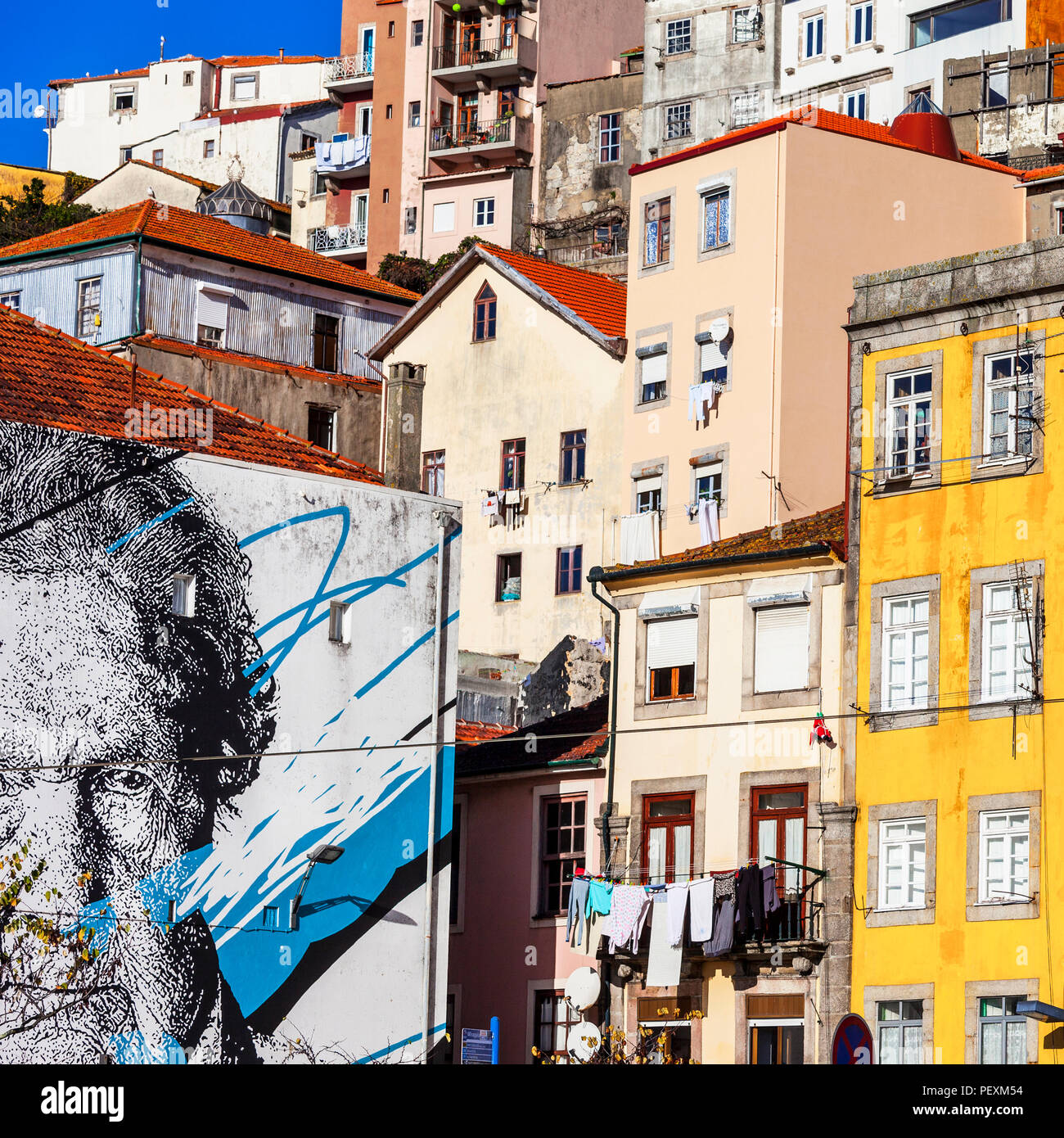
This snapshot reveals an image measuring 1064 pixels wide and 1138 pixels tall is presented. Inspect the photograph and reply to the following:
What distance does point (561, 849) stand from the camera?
45.9 metres

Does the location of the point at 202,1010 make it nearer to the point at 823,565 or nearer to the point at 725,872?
the point at 725,872

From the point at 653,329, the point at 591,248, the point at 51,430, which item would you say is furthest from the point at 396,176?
the point at 51,430

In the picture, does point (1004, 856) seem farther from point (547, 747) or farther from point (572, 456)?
point (572, 456)

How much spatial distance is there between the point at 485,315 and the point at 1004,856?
30.1 metres

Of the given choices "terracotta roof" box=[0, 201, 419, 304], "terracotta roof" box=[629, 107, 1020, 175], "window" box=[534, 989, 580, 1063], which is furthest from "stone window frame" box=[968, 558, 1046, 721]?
"terracotta roof" box=[0, 201, 419, 304]

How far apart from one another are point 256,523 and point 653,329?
24.3 meters

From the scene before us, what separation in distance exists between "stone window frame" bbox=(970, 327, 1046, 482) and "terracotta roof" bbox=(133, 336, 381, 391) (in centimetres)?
2653

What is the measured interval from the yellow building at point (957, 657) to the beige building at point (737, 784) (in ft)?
2.17

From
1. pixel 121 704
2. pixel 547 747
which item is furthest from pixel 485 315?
pixel 121 704

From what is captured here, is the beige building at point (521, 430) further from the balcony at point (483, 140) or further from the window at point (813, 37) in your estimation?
the balcony at point (483, 140)

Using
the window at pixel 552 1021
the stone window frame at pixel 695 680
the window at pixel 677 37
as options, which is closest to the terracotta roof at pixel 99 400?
the stone window frame at pixel 695 680

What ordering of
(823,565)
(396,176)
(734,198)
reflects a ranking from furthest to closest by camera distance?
(396,176) < (734,198) < (823,565)

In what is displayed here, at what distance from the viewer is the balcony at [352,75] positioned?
11256cm
